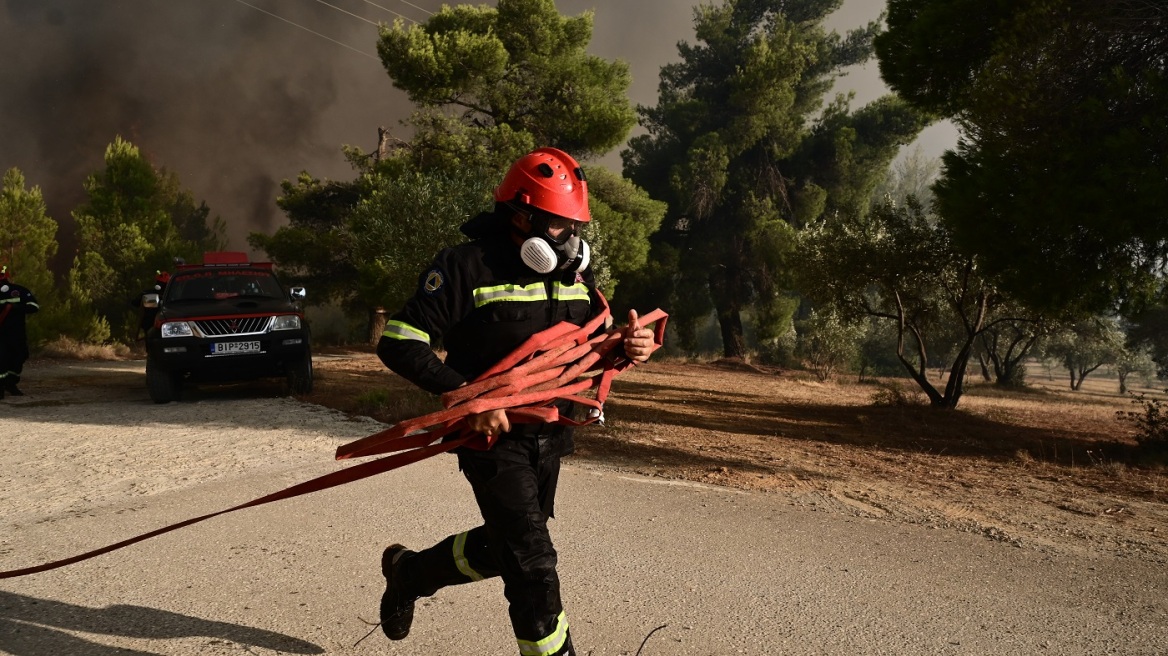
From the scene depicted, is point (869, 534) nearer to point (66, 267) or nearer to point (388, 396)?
point (388, 396)

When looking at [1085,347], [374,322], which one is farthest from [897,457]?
[1085,347]

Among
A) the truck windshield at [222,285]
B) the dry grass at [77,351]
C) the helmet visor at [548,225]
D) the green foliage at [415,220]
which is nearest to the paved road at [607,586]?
the helmet visor at [548,225]

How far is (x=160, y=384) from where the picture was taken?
11562 millimetres

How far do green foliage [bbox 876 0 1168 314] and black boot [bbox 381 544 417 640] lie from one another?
30.8 ft

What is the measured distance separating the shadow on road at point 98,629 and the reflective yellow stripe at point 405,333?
1624mm

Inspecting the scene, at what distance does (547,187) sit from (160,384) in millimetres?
10687

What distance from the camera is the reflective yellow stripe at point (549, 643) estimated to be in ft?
9.23

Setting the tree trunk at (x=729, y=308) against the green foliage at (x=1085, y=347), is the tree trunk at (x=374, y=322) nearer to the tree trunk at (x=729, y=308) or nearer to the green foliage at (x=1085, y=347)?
the tree trunk at (x=729, y=308)

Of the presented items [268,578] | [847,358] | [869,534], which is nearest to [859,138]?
[847,358]

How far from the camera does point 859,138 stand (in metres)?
35.6

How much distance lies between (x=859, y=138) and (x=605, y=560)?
114ft

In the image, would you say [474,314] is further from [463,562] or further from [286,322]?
[286,322]

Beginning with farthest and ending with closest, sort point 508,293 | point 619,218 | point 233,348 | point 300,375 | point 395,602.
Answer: point 619,218 < point 300,375 < point 233,348 < point 395,602 < point 508,293

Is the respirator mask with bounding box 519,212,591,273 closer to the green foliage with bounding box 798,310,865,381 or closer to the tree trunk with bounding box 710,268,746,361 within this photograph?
the green foliage with bounding box 798,310,865,381
